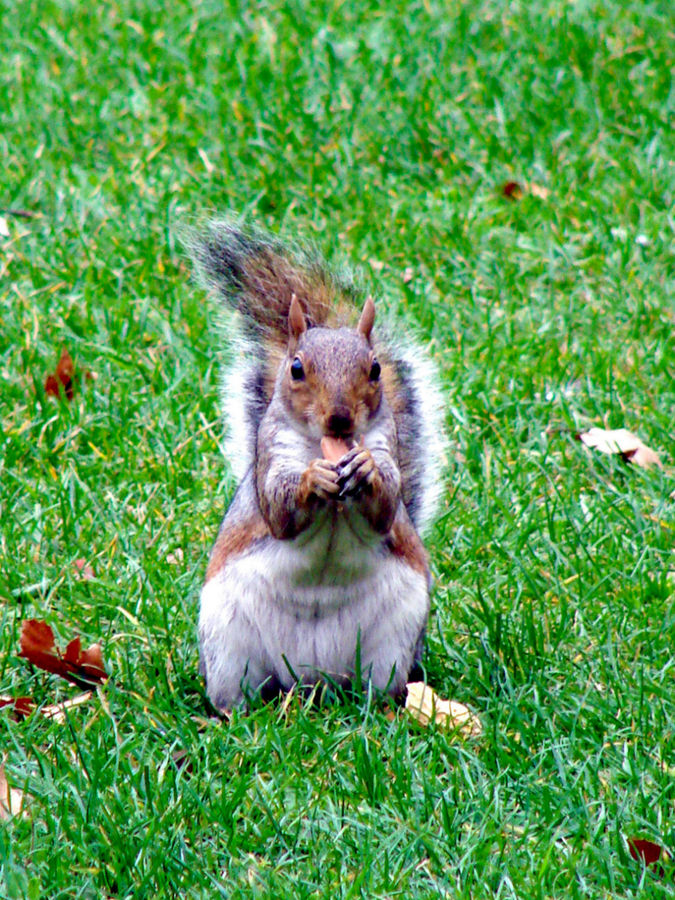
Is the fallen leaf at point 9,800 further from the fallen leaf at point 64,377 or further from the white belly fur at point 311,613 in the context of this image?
the fallen leaf at point 64,377

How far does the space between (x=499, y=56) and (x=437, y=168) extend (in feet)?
2.07

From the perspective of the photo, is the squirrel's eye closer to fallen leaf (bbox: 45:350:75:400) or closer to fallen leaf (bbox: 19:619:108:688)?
fallen leaf (bbox: 19:619:108:688)

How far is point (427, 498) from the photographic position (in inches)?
103

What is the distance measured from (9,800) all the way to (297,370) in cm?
82

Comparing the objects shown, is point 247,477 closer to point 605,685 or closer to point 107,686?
point 107,686

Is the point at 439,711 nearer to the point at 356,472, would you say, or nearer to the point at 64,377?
the point at 356,472

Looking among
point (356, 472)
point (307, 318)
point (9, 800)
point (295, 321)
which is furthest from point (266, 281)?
point (9, 800)

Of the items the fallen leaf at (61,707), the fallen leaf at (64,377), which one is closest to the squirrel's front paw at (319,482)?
the fallen leaf at (61,707)

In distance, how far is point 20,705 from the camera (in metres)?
2.31

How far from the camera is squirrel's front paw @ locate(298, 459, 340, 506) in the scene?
2.13 metres

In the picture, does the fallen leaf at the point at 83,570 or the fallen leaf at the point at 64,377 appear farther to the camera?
the fallen leaf at the point at 64,377

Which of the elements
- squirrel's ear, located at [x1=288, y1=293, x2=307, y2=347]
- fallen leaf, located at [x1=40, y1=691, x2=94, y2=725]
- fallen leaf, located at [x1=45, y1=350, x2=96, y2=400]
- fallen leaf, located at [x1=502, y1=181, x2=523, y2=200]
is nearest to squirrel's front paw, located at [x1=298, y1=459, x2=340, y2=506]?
squirrel's ear, located at [x1=288, y1=293, x2=307, y2=347]

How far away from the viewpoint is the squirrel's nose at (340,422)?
2188mm

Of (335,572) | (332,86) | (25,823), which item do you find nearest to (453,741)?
(335,572)
